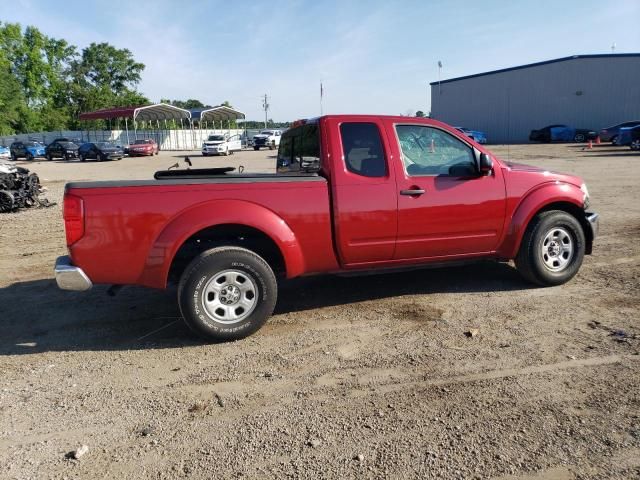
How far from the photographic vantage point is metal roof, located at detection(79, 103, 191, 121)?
49.2 meters

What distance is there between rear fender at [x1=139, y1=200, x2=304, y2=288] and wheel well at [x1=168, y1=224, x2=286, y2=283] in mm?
136

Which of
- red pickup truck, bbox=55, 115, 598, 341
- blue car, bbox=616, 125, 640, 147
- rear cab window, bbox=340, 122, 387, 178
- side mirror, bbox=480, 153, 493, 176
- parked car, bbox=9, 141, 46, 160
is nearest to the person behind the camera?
red pickup truck, bbox=55, 115, 598, 341

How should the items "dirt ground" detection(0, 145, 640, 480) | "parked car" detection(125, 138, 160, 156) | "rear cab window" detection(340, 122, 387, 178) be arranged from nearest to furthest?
"dirt ground" detection(0, 145, 640, 480)
"rear cab window" detection(340, 122, 387, 178)
"parked car" detection(125, 138, 160, 156)

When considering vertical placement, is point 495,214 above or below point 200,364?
above

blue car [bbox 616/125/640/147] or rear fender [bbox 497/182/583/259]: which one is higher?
blue car [bbox 616/125/640/147]

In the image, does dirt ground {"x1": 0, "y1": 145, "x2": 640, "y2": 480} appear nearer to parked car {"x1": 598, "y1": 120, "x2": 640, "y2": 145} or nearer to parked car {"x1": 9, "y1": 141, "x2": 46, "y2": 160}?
parked car {"x1": 598, "y1": 120, "x2": 640, "y2": 145}

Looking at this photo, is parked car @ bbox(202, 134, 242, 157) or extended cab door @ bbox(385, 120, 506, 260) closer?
extended cab door @ bbox(385, 120, 506, 260)

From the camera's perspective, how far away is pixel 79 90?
80500 mm

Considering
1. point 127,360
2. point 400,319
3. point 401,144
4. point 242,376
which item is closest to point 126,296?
point 127,360

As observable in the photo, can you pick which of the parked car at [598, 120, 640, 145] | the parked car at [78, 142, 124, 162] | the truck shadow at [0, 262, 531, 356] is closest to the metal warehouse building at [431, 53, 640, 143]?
the parked car at [598, 120, 640, 145]

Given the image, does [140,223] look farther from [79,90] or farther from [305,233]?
[79,90]

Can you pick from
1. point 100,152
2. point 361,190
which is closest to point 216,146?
point 100,152

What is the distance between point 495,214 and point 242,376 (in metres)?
3.00

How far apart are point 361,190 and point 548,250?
7.58 feet
